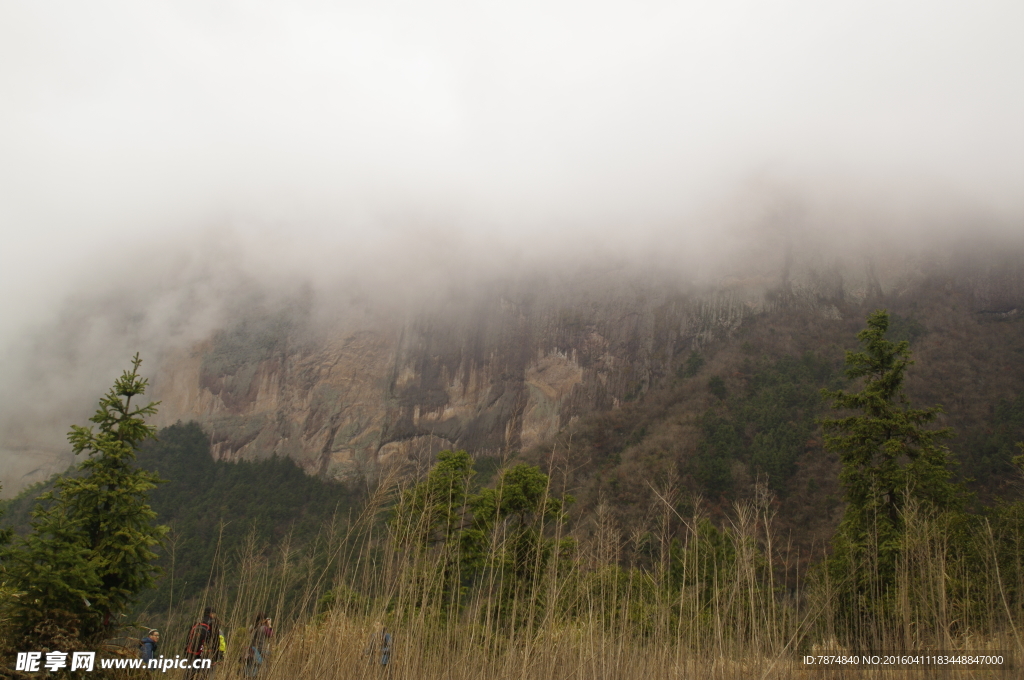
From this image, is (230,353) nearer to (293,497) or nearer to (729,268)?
(293,497)

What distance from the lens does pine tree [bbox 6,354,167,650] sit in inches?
392

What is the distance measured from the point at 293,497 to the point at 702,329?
78.2m

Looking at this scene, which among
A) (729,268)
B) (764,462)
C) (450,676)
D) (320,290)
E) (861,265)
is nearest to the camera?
(450,676)

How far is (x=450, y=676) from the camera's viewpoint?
7469 mm

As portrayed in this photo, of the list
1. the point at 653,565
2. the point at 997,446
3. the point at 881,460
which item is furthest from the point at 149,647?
the point at 997,446

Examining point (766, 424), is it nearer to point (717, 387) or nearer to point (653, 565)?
point (717, 387)

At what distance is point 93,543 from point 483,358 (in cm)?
9932

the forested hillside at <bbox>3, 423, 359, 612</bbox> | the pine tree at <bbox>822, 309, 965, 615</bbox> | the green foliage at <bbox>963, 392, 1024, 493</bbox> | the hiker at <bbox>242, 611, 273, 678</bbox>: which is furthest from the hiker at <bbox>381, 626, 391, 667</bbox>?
the forested hillside at <bbox>3, 423, 359, 612</bbox>

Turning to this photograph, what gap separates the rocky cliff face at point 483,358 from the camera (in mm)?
100250

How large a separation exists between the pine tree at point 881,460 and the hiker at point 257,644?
15.3 metres

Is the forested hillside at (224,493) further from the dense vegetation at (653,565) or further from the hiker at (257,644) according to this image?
the hiker at (257,644)

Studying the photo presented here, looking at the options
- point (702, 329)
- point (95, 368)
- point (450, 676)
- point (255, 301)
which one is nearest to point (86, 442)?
point (450, 676)

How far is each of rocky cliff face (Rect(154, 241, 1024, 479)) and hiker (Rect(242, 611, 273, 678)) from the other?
269ft

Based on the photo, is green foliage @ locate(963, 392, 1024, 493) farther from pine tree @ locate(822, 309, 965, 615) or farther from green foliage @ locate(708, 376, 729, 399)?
green foliage @ locate(708, 376, 729, 399)
